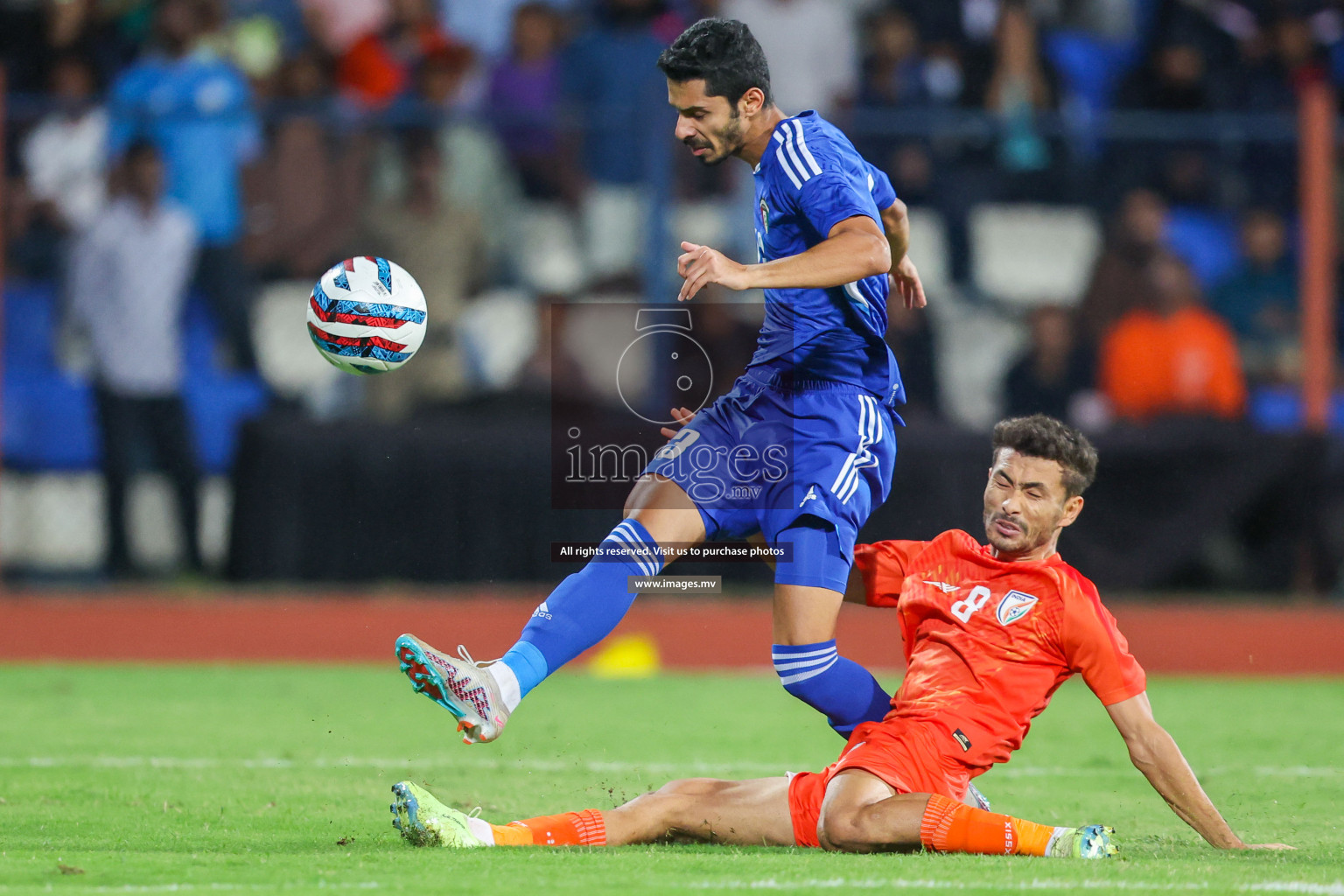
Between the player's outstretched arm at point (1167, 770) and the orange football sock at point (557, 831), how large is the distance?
145 centimetres

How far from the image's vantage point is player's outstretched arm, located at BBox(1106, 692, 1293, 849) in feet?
15.2

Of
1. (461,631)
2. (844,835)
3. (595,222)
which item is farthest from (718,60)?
(595,222)

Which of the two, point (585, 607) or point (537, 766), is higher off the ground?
point (585, 607)

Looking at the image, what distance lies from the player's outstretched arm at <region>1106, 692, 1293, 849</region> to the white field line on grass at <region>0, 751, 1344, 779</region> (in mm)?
1733

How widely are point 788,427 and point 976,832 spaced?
1.34m

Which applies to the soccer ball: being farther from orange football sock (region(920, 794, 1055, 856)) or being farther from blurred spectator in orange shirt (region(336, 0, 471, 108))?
blurred spectator in orange shirt (region(336, 0, 471, 108))

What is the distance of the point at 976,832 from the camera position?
4555 mm

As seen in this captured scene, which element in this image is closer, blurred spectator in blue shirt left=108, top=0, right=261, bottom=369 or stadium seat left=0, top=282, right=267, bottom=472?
stadium seat left=0, top=282, right=267, bottom=472

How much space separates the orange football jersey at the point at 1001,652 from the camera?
478 cm

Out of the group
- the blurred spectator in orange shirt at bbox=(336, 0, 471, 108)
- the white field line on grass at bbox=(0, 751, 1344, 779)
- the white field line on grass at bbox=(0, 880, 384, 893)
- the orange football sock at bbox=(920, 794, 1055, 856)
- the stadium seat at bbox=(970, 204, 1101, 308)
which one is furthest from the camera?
the blurred spectator in orange shirt at bbox=(336, 0, 471, 108)

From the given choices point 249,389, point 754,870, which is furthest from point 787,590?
point 249,389

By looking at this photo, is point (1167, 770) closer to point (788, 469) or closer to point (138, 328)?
point (788, 469)

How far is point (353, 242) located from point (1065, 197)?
4.72m

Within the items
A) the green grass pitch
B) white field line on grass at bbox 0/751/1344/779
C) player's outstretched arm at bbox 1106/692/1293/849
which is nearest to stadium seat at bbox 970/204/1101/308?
the green grass pitch
